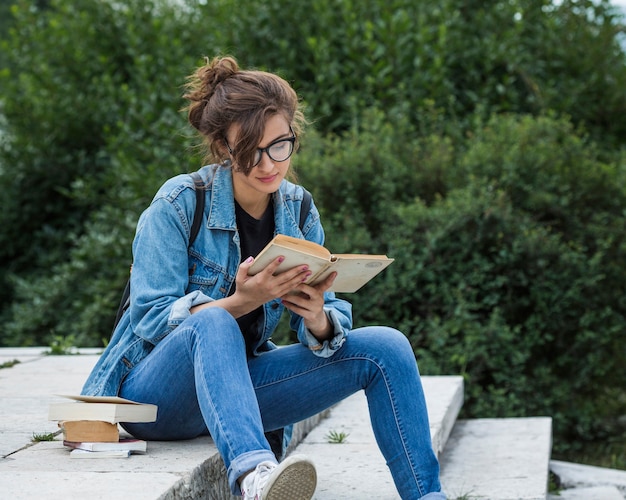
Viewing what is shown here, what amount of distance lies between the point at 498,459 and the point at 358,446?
0.78 m

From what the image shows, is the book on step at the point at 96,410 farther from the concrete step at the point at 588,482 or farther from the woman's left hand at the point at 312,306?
the concrete step at the point at 588,482

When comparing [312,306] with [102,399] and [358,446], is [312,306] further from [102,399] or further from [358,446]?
[358,446]

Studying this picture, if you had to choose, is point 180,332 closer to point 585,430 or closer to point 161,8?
point 585,430

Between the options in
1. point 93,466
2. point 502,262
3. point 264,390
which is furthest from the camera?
point 502,262

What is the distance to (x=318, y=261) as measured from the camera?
2.32 metres

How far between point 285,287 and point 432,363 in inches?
107

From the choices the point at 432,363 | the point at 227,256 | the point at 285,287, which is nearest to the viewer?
the point at 285,287

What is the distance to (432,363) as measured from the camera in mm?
4957

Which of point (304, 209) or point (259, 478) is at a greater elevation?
Answer: point (304, 209)

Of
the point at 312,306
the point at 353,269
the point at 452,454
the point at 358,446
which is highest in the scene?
the point at 353,269

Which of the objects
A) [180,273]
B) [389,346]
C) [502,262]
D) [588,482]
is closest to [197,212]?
[180,273]

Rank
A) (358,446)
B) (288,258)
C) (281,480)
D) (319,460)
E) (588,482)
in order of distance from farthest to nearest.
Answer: (588,482), (358,446), (319,460), (288,258), (281,480)

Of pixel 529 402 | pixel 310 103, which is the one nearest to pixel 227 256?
pixel 529 402

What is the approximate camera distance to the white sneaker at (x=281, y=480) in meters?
2.11
